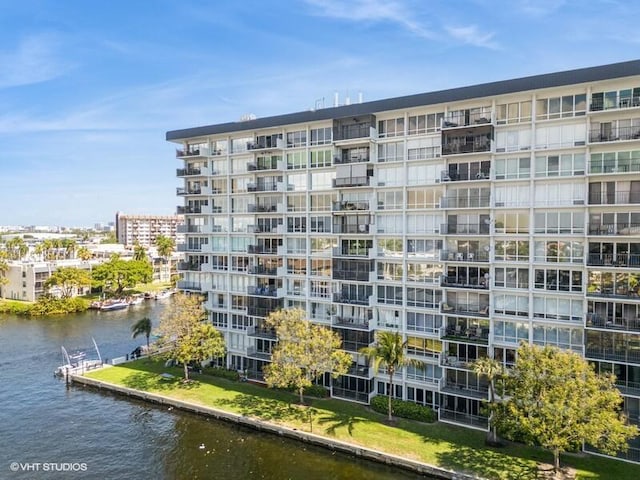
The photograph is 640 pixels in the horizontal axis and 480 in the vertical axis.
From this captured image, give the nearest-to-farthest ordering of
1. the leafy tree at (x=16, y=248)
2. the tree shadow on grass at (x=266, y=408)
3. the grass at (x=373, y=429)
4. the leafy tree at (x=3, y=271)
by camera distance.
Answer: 1. the grass at (x=373, y=429)
2. the tree shadow on grass at (x=266, y=408)
3. the leafy tree at (x=3, y=271)
4. the leafy tree at (x=16, y=248)

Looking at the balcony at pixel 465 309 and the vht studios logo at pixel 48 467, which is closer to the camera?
the vht studios logo at pixel 48 467

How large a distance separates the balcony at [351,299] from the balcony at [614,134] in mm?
23677

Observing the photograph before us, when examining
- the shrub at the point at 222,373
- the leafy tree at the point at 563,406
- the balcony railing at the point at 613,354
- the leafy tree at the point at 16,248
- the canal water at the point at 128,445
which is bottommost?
the canal water at the point at 128,445

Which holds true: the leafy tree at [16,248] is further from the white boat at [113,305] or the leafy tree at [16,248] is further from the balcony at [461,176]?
the balcony at [461,176]

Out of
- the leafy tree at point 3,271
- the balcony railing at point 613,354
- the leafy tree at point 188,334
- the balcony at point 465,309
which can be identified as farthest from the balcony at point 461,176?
the leafy tree at point 3,271

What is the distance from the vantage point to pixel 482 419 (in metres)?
40.6

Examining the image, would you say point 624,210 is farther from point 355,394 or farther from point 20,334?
point 20,334

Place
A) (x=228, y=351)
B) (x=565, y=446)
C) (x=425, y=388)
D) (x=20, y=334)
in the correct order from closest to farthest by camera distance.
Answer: (x=565, y=446), (x=425, y=388), (x=228, y=351), (x=20, y=334)

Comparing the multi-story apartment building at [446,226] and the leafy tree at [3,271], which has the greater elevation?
the multi-story apartment building at [446,226]

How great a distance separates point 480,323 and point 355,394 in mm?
14164

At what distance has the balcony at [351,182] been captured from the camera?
152ft

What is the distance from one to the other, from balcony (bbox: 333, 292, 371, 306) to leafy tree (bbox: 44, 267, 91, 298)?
255 ft

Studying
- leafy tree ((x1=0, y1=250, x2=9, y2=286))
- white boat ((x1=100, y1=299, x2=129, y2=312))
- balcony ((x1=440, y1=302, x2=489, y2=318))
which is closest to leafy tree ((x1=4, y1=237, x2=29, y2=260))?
leafy tree ((x1=0, y1=250, x2=9, y2=286))

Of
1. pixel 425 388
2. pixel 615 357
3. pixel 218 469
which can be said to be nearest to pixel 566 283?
pixel 615 357
